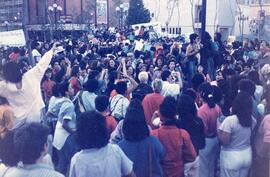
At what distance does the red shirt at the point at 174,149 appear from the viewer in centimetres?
430

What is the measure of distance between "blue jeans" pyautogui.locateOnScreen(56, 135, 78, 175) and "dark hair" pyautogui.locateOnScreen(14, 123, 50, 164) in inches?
70.7

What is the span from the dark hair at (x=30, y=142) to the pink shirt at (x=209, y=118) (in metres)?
2.61

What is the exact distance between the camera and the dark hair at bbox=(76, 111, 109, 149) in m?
3.45

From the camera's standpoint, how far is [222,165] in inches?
201

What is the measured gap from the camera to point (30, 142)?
3.10 m

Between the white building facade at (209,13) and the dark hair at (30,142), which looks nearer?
the dark hair at (30,142)

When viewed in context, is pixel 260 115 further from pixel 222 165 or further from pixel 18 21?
pixel 18 21

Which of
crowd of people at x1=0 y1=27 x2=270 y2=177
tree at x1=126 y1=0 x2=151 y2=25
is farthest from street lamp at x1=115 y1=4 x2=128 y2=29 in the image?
crowd of people at x1=0 y1=27 x2=270 y2=177

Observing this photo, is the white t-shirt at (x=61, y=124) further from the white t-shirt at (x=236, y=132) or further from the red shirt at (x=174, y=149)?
the white t-shirt at (x=236, y=132)

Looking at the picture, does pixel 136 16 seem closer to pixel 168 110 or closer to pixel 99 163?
pixel 168 110

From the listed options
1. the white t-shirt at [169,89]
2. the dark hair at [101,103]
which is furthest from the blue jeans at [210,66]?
the dark hair at [101,103]

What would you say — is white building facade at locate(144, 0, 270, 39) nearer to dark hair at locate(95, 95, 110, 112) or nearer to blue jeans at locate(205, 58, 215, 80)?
blue jeans at locate(205, 58, 215, 80)

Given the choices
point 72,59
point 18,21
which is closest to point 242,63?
point 72,59

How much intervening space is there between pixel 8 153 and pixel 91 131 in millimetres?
669
